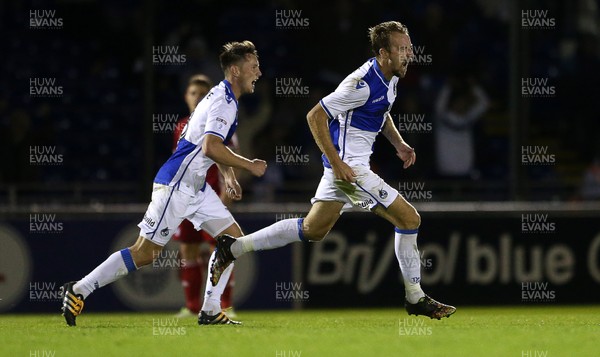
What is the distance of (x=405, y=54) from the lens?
31.7 ft

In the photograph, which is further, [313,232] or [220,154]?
[313,232]

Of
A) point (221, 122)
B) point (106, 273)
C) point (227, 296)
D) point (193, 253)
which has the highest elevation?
point (221, 122)

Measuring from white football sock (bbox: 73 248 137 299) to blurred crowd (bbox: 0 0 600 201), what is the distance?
574 centimetres

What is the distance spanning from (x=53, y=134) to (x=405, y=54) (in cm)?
825

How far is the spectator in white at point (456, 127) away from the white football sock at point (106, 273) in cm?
761

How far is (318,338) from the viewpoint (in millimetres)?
8578

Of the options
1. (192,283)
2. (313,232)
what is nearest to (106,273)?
(313,232)

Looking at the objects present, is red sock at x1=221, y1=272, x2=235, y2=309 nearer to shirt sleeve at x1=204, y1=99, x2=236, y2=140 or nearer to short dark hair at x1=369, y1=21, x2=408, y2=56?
shirt sleeve at x1=204, y1=99, x2=236, y2=140

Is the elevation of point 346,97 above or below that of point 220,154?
above

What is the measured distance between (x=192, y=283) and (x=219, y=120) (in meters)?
2.82

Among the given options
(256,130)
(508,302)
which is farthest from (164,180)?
(256,130)

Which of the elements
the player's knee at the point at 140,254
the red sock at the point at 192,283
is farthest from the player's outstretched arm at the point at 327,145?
the red sock at the point at 192,283

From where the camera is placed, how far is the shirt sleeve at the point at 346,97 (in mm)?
9562

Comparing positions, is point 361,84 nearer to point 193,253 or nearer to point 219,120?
point 219,120
